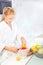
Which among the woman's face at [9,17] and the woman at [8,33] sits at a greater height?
the woman's face at [9,17]

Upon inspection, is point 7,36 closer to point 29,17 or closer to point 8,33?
point 8,33

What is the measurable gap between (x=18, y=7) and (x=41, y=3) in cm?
35

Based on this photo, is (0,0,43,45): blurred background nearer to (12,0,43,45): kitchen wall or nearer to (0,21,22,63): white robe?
(12,0,43,45): kitchen wall

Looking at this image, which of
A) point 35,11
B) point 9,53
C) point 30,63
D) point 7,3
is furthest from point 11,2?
point 30,63

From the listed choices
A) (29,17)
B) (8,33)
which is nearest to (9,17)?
(8,33)

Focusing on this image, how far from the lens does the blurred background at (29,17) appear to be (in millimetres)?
2561

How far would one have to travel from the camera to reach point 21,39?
2275 millimetres

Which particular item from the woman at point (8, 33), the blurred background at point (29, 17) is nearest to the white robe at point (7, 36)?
the woman at point (8, 33)

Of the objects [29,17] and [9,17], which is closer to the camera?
[9,17]

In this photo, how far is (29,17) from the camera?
260cm

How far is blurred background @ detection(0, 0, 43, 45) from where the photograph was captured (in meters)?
2.56

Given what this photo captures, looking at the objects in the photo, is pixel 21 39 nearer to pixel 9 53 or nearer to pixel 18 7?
pixel 9 53

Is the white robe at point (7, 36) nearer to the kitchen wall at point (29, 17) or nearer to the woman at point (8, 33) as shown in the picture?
the woman at point (8, 33)

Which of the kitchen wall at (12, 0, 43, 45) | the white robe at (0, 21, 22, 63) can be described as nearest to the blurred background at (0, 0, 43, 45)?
the kitchen wall at (12, 0, 43, 45)
